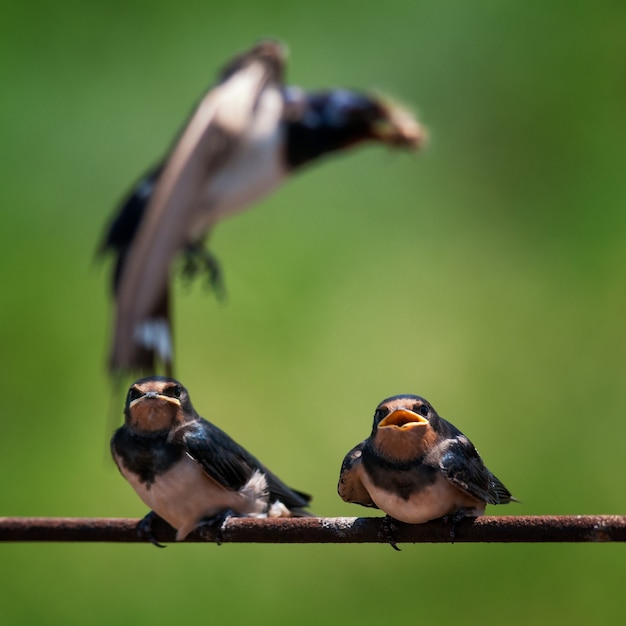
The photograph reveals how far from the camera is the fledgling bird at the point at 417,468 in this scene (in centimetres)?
76

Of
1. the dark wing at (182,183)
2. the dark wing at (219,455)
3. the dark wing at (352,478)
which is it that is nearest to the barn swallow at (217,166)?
the dark wing at (182,183)

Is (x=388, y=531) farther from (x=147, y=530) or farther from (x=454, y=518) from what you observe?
(x=147, y=530)

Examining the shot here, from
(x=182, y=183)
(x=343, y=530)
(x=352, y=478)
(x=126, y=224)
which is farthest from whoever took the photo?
(x=126, y=224)

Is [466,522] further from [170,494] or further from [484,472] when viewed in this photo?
[170,494]

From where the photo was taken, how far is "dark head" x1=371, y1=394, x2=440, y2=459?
0.75m

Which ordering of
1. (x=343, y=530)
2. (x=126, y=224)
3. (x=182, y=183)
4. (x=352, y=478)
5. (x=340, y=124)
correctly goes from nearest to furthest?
(x=343, y=530) < (x=352, y=478) < (x=182, y=183) < (x=126, y=224) < (x=340, y=124)

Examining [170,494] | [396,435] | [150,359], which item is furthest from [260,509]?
[150,359]

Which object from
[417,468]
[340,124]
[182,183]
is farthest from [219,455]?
[340,124]

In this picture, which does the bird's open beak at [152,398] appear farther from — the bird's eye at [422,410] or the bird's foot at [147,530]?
the bird's eye at [422,410]

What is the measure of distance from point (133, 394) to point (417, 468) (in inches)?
9.7

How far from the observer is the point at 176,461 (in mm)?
879

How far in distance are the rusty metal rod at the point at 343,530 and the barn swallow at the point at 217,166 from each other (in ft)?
4.02

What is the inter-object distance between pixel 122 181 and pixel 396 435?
→ 221 centimetres

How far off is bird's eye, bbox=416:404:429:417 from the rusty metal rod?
0.28 feet
